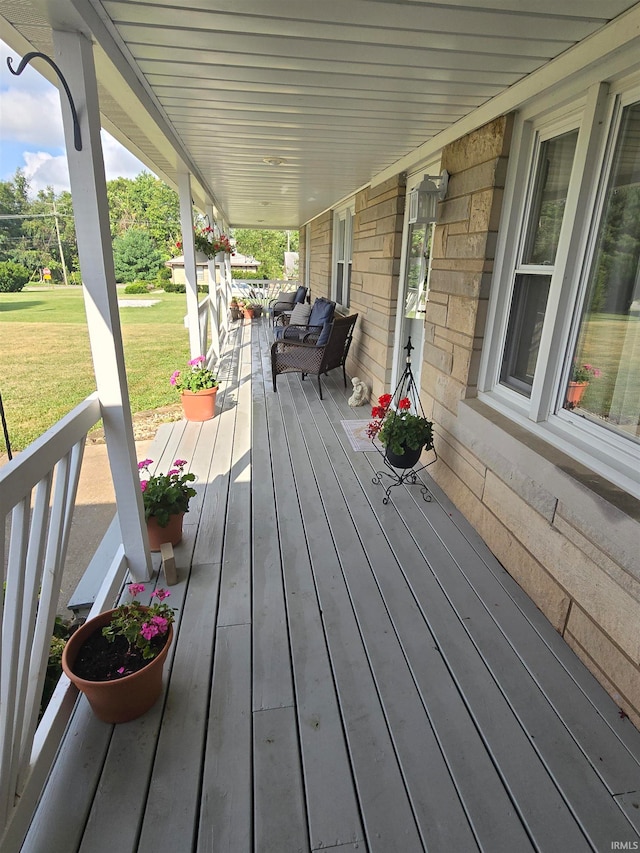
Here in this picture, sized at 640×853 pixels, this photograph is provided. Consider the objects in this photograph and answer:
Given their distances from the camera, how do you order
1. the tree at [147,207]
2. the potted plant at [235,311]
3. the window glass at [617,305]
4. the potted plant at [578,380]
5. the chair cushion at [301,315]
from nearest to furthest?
the window glass at [617,305] < the potted plant at [578,380] < the chair cushion at [301,315] < the potted plant at [235,311] < the tree at [147,207]

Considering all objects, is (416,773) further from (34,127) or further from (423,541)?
(34,127)

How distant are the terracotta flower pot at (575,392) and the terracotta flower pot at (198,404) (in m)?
2.87

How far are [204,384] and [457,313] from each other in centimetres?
227

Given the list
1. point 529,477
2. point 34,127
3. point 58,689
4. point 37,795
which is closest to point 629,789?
point 529,477

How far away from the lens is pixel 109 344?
1605 millimetres

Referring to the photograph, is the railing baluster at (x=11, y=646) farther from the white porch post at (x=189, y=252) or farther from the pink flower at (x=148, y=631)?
the white porch post at (x=189, y=252)

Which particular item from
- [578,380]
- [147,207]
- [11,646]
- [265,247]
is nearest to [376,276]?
[578,380]

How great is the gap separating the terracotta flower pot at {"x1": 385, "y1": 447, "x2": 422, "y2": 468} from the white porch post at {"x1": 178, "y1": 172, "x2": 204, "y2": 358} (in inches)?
95.9

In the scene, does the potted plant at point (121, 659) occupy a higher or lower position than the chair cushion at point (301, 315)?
lower

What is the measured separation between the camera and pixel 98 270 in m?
1.50

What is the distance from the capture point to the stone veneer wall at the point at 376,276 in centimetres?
370

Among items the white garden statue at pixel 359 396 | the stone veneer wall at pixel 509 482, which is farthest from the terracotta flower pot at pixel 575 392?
the white garden statue at pixel 359 396

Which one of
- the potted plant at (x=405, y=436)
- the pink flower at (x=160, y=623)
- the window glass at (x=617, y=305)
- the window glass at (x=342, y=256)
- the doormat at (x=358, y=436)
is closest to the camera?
the pink flower at (x=160, y=623)

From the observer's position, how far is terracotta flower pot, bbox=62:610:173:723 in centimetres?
128
